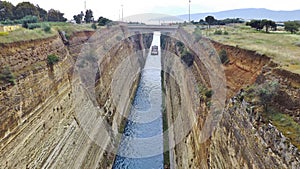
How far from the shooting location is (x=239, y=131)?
37.6ft

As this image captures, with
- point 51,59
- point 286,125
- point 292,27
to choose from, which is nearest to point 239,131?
point 286,125

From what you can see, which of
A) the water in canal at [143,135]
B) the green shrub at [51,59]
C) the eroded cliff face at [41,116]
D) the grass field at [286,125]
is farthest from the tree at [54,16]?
the grass field at [286,125]

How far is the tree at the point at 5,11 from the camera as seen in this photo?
3688cm

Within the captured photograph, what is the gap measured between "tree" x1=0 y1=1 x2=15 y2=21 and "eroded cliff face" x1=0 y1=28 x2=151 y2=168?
55.2ft

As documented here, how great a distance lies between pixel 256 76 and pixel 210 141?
12.9ft

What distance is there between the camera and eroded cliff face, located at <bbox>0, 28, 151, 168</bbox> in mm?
13070

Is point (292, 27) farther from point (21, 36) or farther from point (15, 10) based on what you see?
point (15, 10)

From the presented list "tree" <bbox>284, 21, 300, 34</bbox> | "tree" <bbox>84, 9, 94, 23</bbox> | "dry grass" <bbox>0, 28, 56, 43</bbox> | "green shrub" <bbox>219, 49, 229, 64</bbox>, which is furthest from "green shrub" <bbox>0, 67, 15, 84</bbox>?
"tree" <bbox>84, 9, 94, 23</bbox>

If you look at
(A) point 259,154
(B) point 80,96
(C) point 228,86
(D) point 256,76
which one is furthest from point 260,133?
(B) point 80,96

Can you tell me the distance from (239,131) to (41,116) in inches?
397

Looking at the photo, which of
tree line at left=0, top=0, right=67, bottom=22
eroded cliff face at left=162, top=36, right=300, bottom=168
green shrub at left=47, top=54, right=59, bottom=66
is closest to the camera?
eroded cliff face at left=162, top=36, right=300, bottom=168

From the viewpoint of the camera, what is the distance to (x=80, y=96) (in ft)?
74.8

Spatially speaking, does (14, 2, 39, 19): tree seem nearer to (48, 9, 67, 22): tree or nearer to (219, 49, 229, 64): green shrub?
(48, 9, 67, 22): tree

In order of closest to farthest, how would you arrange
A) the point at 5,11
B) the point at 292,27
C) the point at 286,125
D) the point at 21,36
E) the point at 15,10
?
the point at 286,125, the point at 21,36, the point at 292,27, the point at 5,11, the point at 15,10
